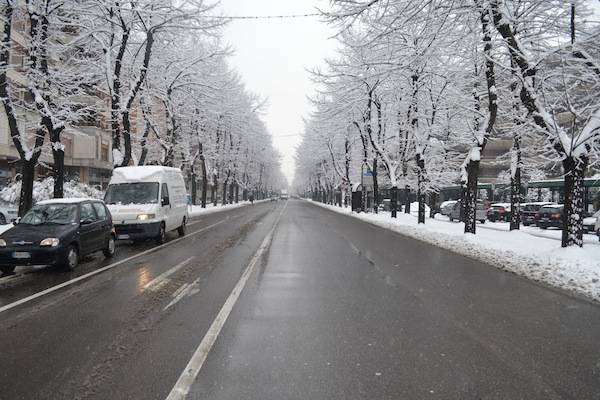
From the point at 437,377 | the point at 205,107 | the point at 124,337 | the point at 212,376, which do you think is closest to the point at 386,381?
the point at 437,377

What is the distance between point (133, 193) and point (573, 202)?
43.0 ft

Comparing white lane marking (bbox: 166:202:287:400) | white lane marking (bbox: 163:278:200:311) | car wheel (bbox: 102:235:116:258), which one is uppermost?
car wheel (bbox: 102:235:116:258)

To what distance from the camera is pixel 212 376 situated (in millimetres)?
3988

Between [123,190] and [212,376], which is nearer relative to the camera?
[212,376]

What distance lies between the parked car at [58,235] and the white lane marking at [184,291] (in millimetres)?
3044

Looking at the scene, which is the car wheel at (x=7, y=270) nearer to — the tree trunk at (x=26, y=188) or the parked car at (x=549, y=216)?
the tree trunk at (x=26, y=188)

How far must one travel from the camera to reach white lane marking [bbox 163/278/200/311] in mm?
6703

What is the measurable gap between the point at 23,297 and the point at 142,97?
2322cm

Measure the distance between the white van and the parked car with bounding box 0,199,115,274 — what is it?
1.71 m

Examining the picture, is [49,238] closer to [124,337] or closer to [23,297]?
[23,297]

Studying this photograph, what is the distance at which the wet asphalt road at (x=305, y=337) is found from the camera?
3.83 metres

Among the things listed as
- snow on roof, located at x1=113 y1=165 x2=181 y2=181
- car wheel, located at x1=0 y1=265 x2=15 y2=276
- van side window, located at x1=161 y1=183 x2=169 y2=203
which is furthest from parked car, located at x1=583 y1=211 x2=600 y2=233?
car wheel, located at x1=0 y1=265 x2=15 y2=276

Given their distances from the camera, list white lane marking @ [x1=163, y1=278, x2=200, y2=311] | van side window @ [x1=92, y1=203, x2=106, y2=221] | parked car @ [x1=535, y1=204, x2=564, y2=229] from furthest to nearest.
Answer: parked car @ [x1=535, y1=204, x2=564, y2=229]
van side window @ [x1=92, y1=203, x2=106, y2=221]
white lane marking @ [x1=163, y1=278, x2=200, y2=311]

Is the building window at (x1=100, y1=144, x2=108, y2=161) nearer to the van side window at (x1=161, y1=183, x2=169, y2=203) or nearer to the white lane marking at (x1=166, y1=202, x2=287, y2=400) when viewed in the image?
the van side window at (x1=161, y1=183, x2=169, y2=203)
